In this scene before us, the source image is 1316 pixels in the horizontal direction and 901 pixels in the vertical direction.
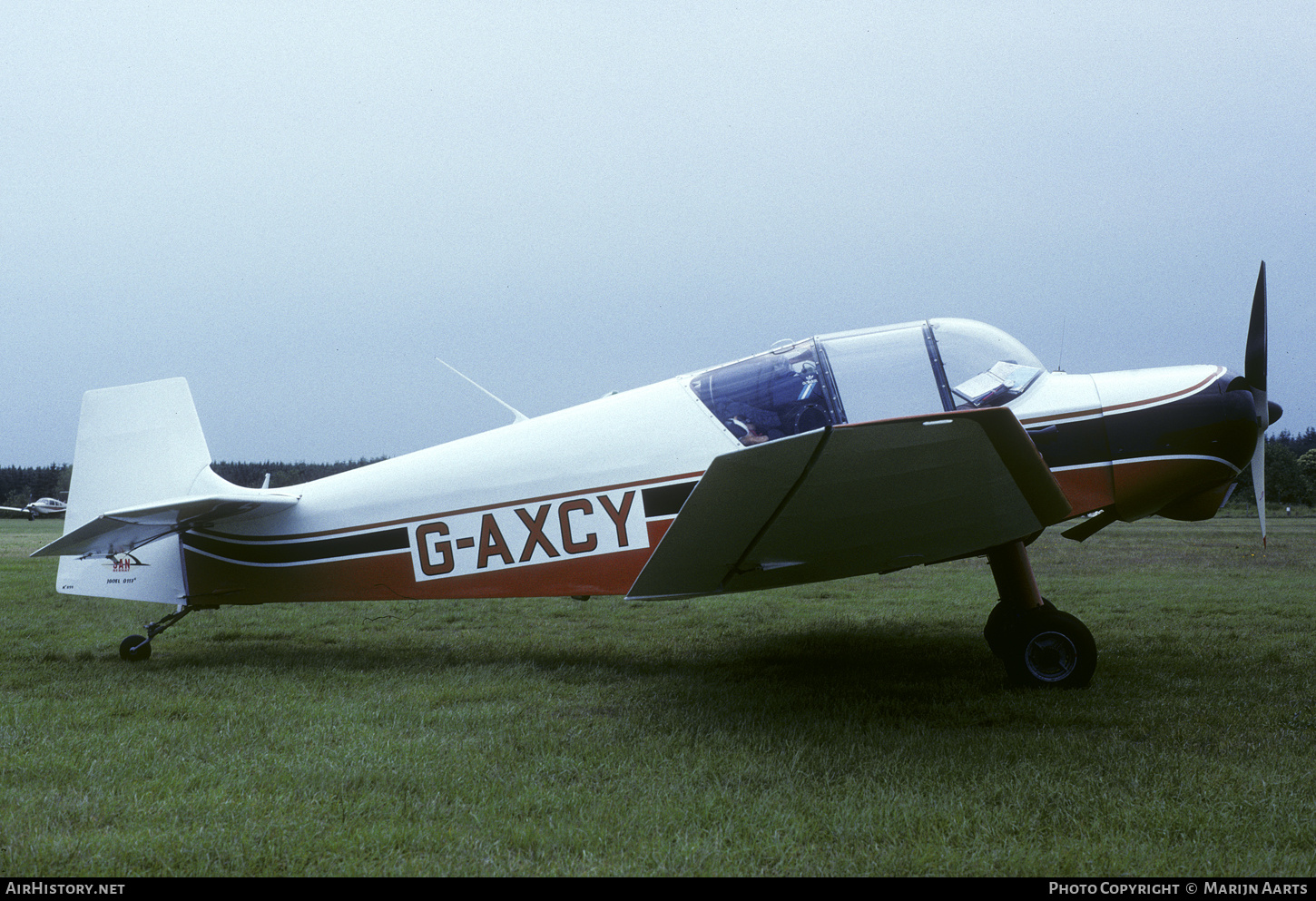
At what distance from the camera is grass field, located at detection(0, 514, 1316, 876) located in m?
2.47

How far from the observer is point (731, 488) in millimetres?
3287

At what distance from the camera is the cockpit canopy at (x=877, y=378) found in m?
4.57

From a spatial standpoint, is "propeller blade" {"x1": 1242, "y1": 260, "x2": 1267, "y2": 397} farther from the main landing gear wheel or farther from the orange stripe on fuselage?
the orange stripe on fuselage

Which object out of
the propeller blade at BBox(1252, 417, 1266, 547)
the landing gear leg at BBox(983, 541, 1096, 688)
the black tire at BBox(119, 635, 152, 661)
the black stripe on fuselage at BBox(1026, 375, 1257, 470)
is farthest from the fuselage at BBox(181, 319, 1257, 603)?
the black tire at BBox(119, 635, 152, 661)

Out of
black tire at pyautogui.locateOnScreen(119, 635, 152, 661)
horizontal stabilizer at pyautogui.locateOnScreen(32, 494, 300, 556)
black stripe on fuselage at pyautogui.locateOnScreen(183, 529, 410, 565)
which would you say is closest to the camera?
horizontal stabilizer at pyautogui.locateOnScreen(32, 494, 300, 556)

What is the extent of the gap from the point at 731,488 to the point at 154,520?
166 inches

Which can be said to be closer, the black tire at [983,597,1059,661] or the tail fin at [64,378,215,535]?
the black tire at [983,597,1059,661]

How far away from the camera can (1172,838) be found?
2529 mm

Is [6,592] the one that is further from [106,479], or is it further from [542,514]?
[542,514]

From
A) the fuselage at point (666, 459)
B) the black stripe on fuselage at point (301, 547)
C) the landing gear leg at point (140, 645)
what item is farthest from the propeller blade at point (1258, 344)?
the landing gear leg at point (140, 645)

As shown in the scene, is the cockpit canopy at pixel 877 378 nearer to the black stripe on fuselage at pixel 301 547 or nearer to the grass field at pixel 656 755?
the grass field at pixel 656 755

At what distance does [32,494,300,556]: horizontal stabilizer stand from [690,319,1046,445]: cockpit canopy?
3.32 m
